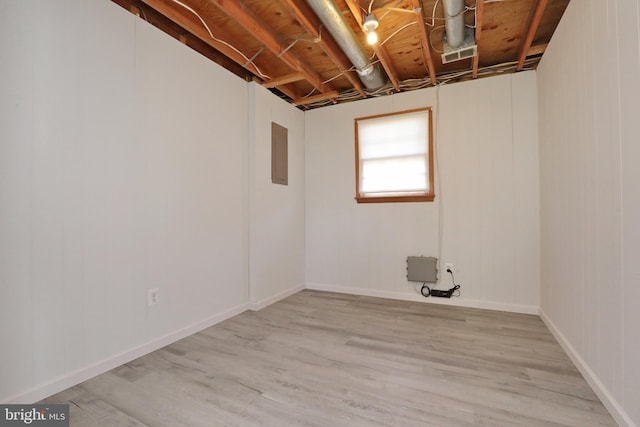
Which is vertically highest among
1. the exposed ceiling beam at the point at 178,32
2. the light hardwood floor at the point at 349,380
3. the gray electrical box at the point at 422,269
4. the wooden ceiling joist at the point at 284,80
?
the exposed ceiling beam at the point at 178,32

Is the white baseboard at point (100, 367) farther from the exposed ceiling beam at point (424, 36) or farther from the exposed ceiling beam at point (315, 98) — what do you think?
the exposed ceiling beam at point (424, 36)

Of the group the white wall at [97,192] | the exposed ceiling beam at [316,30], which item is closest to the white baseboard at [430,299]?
the white wall at [97,192]

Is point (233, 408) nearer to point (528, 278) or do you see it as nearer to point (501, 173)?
point (528, 278)

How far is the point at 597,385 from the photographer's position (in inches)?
59.6

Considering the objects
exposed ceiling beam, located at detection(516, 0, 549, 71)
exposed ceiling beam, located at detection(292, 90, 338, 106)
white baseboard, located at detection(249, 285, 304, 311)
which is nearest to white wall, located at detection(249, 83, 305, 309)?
white baseboard, located at detection(249, 285, 304, 311)

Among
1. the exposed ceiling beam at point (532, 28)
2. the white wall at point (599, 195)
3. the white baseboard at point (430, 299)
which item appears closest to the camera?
the white wall at point (599, 195)

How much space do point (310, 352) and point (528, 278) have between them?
2.35 metres

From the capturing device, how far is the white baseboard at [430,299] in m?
2.86

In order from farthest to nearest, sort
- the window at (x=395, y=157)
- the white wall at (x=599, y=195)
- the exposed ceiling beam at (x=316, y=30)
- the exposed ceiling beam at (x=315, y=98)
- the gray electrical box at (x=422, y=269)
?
the exposed ceiling beam at (x=315, y=98)
the window at (x=395, y=157)
the gray electrical box at (x=422, y=269)
the exposed ceiling beam at (x=316, y=30)
the white wall at (x=599, y=195)

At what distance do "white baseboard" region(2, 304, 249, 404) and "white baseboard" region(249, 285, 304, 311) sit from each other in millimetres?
493

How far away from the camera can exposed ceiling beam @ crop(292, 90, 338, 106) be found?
3555 millimetres

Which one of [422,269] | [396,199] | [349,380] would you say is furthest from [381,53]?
[349,380]

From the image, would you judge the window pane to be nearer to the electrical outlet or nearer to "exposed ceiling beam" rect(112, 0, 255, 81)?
"exposed ceiling beam" rect(112, 0, 255, 81)

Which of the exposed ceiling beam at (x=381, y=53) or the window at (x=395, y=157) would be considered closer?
the exposed ceiling beam at (x=381, y=53)
